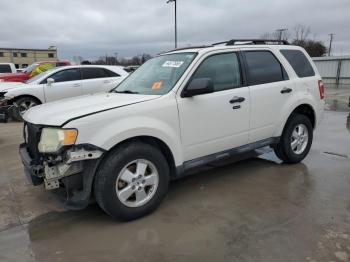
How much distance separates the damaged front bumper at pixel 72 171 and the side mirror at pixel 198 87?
125cm

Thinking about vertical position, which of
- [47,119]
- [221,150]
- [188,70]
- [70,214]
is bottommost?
[70,214]

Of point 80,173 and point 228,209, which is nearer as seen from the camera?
point 80,173

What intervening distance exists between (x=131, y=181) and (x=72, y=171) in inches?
24.1

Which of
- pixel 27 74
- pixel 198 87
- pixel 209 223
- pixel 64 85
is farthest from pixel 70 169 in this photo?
pixel 27 74

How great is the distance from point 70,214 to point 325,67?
28217mm

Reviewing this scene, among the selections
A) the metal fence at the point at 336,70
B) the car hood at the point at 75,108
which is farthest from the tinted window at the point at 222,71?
the metal fence at the point at 336,70

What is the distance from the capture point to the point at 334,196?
4.39 metres

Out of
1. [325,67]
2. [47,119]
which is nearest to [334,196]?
[47,119]

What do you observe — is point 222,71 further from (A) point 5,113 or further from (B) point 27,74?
(B) point 27,74

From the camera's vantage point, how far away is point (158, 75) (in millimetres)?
4551

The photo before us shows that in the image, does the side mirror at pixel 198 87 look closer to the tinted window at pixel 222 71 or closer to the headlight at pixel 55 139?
the tinted window at pixel 222 71

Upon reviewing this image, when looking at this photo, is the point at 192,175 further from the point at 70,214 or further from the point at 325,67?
the point at 325,67

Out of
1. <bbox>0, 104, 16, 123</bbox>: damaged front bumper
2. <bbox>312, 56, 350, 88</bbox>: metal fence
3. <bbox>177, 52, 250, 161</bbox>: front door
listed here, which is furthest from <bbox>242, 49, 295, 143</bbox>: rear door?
<bbox>312, 56, 350, 88</bbox>: metal fence

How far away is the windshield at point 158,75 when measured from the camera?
4.24 meters
